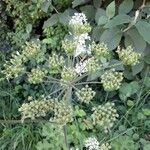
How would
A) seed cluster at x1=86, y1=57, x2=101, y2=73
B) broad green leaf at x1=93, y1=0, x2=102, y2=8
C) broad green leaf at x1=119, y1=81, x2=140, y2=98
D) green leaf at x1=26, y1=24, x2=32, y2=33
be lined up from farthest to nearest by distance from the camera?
Result: green leaf at x1=26, y1=24, x2=32, y2=33
broad green leaf at x1=93, y1=0, x2=102, y2=8
broad green leaf at x1=119, y1=81, x2=140, y2=98
seed cluster at x1=86, y1=57, x2=101, y2=73

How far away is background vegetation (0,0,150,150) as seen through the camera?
2584mm

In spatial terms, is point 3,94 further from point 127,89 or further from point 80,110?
point 127,89

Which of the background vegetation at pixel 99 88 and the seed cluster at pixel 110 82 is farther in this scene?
the background vegetation at pixel 99 88

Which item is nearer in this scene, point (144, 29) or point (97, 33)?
point (144, 29)

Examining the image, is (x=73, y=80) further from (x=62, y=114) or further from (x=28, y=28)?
(x=28, y=28)

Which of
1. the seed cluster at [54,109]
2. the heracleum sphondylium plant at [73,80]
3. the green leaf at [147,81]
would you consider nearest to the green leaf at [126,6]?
the green leaf at [147,81]

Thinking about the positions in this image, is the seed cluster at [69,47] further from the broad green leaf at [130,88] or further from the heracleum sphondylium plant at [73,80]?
the broad green leaf at [130,88]

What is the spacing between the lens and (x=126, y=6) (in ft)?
8.75

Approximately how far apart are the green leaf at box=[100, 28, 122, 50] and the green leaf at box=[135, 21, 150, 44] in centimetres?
16

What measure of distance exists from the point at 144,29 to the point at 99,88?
2.08 ft

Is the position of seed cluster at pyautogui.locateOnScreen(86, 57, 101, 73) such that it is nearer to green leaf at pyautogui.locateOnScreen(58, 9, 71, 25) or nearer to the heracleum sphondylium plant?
the heracleum sphondylium plant

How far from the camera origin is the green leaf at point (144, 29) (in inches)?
96.9

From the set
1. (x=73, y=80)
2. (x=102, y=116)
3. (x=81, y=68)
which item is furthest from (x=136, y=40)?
(x=102, y=116)

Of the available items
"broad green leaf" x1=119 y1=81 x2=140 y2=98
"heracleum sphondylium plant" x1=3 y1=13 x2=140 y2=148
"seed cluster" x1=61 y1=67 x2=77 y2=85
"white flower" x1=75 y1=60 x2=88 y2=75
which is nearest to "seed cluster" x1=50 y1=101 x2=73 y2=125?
"heracleum sphondylium plant" x1=3 y1=13 x2=140 y2=148
